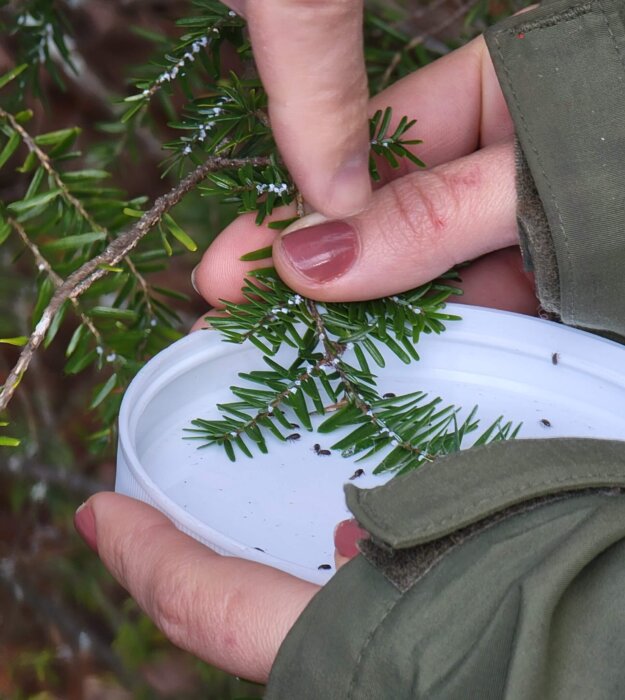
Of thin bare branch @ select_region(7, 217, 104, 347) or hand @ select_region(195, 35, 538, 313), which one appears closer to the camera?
thin bare branch @ select_region(7, 217, 104, 347)

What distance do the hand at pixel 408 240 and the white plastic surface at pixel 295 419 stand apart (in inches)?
3.1

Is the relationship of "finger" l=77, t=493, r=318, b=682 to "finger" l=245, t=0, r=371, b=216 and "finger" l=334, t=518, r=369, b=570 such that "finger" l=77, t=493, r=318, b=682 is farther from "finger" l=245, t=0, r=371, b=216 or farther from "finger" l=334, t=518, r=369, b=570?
"finger" l=245, t=0, r=371, b=216

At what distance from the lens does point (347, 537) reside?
72 centimetres

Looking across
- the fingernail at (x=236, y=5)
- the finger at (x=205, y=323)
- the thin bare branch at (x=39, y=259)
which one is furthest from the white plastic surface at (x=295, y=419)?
the fingernail at (x=236, y=5)

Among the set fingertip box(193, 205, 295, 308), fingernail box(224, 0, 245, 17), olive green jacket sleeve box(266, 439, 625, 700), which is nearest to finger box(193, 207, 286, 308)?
fingertip box(193, 205, 295, 308)

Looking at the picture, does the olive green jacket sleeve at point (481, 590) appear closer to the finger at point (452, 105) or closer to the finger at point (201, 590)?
the finger at point (201, 590)

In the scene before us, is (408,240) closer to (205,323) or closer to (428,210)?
(428,210)

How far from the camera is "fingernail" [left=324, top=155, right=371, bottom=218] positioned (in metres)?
0.77

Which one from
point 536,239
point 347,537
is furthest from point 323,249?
point 347,537

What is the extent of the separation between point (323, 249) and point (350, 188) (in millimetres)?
142

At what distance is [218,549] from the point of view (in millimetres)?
741

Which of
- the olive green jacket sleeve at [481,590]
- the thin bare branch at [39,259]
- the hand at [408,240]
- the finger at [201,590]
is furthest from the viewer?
the hand at [408,240]

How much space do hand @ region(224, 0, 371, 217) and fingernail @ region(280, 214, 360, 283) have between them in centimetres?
9

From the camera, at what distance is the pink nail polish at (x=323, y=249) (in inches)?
34.6
